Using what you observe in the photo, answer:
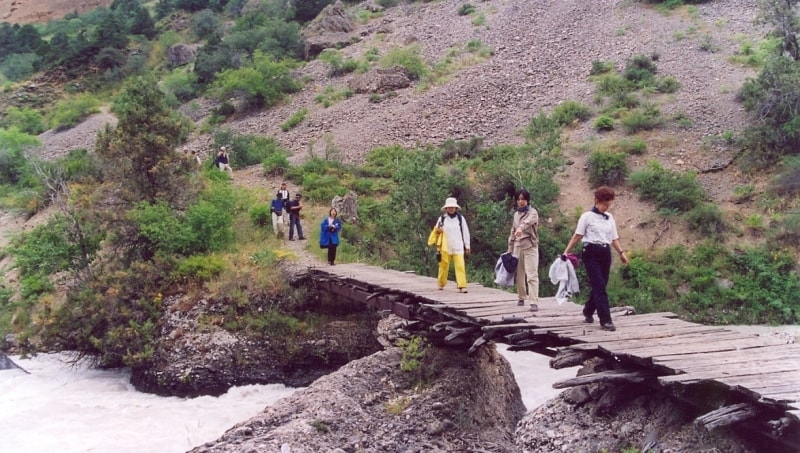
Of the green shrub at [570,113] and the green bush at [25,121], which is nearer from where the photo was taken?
the green shrub at [570,113]

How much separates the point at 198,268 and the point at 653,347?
38.8ft

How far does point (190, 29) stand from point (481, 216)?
42294 mm

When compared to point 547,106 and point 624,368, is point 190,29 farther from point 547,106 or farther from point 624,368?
point 624,368

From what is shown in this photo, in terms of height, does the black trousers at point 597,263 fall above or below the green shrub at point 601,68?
below

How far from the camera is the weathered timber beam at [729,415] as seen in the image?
5.41 meters

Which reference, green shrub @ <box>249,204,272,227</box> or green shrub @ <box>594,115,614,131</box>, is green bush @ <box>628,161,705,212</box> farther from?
Result: green shrub @ <box>249,204,272,227</box>

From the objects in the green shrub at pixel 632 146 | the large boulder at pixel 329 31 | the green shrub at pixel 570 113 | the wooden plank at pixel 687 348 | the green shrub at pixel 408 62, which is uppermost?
the large boulder at pixel 329 31

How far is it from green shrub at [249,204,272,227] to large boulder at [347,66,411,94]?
1436 centimetres

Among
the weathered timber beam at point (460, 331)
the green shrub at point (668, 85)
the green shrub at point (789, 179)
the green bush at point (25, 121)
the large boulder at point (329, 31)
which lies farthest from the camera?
the large boulder at point (329, 31)

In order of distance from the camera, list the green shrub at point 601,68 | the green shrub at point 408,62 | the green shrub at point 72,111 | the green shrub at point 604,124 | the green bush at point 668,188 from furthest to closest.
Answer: the green shrub at point 72,111 < the green shrub at point 408,62 < the green shrub at point 601,68 < the green shrub at point 604,124 < the green bush at point 668,188

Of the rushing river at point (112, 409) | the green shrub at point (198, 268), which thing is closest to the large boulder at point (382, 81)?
the green shrub at point (198, 268)

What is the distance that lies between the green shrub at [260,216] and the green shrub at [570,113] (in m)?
12.4

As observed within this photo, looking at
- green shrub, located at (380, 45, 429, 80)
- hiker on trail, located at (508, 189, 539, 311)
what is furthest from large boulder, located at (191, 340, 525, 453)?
green shrub, located at (380, 45, 429, 80)

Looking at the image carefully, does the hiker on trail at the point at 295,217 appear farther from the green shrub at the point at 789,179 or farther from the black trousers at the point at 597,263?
the green shrub at the point at 789,179
